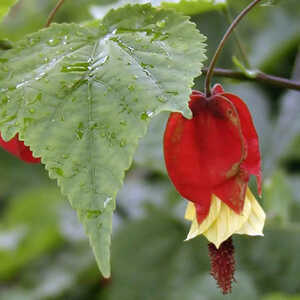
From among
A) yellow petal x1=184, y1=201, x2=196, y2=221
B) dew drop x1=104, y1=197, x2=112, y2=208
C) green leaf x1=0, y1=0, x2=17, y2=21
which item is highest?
green leaf x1=0, y1=0, x2=17, y2=21

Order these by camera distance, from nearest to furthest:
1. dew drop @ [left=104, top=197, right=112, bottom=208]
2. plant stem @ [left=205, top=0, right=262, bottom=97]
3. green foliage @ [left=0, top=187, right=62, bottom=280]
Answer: dew drop @ [left=104, top=197, right=112, bottom=208]
plant stem @ [left=205, top=0, right=262, bottom=97]
green foliage @ [left=0, top=187, right=62, bottom=280]

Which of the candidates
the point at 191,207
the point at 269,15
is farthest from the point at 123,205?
the point at 191,207

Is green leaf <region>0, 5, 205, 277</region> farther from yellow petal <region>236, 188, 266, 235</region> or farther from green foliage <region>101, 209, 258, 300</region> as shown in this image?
green foliage <region>101, 209, 258, 300</region>

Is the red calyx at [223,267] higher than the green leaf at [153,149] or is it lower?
higher

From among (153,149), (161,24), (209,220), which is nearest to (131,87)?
(161,24)

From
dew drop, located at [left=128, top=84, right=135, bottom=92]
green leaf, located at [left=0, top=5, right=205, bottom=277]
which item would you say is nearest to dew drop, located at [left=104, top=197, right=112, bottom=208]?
green leaf, located at [left=0, top=5, right=205, bottom=277]

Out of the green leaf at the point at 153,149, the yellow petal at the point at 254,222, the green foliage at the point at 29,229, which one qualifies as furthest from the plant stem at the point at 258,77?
the green foliage at the point at 29,229

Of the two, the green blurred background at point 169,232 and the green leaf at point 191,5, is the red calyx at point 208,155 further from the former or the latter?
the green blurred background at point 169,232
